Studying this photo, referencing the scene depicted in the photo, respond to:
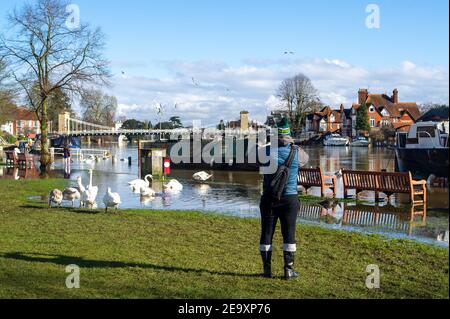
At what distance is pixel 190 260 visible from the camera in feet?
25.4

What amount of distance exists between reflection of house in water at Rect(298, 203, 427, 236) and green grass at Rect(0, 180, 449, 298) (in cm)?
Result: 153

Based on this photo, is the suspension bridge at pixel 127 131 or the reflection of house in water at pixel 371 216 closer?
the reflection of house in water at pixel 371 216

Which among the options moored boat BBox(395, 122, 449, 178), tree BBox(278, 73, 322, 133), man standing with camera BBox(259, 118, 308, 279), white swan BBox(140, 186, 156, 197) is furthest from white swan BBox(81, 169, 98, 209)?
tree BBox(278, 73, 322, 133)

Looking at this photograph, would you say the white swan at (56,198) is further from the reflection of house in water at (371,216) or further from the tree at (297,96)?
the tree at (297,96)

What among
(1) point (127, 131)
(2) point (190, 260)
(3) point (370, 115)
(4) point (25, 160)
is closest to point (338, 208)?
(2) point (190, 260)

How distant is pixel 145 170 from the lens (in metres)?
26.1

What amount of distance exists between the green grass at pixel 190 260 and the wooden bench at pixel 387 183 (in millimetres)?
A: 5103

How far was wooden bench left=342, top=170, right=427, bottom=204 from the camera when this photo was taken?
14.8m

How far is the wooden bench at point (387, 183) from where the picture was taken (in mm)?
14766

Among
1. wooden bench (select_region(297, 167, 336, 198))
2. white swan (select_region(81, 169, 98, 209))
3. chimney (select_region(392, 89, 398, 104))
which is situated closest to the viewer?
white swan (select_region(81, 169, 98, 209))

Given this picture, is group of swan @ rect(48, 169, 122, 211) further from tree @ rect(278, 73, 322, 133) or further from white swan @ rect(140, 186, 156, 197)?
tree @ rect(278, 73, 322, 133)

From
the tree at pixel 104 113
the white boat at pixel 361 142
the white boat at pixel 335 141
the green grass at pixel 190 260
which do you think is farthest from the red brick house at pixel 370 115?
the green grass at pixel 190 260

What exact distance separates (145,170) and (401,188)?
1399 cm
